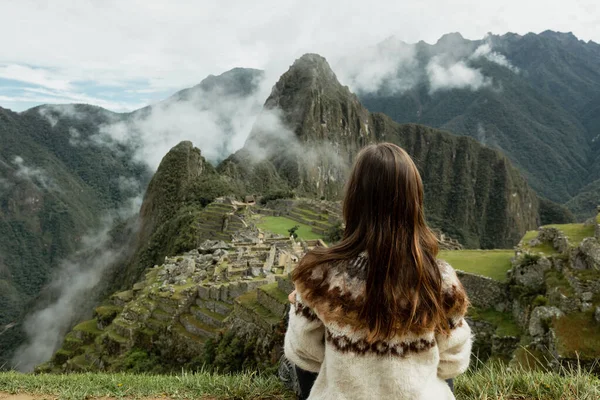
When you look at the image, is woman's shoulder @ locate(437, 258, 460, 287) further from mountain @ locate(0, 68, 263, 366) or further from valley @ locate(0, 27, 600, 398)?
mountain @ locate(0, 68, 263, 366)

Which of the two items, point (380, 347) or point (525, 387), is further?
point (525, 387)

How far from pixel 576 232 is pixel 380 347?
1212 cm

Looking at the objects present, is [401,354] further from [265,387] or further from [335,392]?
[265,387]

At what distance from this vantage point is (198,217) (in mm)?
47938

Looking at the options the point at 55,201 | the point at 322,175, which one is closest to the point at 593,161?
the point at 322,175

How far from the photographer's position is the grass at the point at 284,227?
4134cm

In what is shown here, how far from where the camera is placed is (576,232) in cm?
1184

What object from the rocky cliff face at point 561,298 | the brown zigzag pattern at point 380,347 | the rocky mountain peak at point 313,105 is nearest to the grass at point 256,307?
the rocky cliff face at point 561,298

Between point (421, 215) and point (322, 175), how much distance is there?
131 m

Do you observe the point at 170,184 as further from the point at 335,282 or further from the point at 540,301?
the point at 335,282

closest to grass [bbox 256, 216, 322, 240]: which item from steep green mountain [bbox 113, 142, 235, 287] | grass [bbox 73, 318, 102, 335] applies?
steep green mountain [bbox 113, 142, 235, 287]

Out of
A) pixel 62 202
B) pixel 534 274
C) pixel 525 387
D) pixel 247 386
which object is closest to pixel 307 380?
pixel 247 386

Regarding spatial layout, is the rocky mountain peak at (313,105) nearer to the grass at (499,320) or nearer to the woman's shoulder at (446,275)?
the grass at (499,320)

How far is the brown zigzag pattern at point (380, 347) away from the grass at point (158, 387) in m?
2.58
